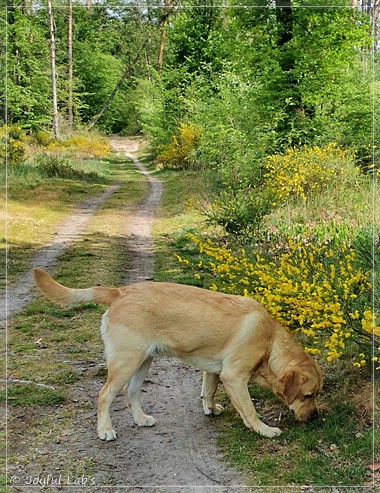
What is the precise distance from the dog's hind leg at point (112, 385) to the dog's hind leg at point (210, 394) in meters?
0.72

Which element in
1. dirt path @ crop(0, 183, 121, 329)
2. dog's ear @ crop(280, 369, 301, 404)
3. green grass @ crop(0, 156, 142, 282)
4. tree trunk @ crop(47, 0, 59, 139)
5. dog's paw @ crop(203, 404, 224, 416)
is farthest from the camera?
tree trunk @ crop(47, 0, 59, 139)

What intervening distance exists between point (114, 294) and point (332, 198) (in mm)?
7126

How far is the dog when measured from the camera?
4.37 metres

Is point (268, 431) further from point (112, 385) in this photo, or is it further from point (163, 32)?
point (163, 32)

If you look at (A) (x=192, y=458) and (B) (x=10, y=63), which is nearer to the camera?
(A) (x=192, y=458)

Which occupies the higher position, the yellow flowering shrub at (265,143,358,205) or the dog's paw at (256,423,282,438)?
the yellow flowering shrub at (265,143,358,205)

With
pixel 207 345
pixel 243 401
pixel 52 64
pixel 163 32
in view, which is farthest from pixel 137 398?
pixel 163 32

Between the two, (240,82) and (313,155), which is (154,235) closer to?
(313,155)

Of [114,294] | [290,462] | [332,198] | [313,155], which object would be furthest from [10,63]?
[290,462]

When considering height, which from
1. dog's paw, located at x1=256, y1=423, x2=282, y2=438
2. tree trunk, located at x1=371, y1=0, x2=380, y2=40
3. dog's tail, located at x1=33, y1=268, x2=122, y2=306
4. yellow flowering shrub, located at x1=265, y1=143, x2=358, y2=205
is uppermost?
tree trunk, located at x1=371, y1=0, x2=380, y2=40

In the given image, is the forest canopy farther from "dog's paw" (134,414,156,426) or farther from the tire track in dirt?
"dog's paw" (134,414,156,426)

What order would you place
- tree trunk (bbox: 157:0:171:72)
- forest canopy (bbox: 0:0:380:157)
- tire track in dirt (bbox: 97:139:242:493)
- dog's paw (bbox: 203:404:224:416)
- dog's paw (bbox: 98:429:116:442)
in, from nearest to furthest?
1. tire track in dirt (bbox: 97:139:242:493)
2. dog's paw (bbox: 98:429:116:442)
3. dog's paw (bbox: 203:404:224:416)
4. forest canopy (bbox: 0:0:380:157)
5. tree trunk (bbox: 157:0:171:72)

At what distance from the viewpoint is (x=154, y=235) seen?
13.1m

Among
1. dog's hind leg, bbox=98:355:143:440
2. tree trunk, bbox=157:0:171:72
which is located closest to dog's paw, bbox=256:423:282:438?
dog's hind leg, bbox=98:355:143:440
